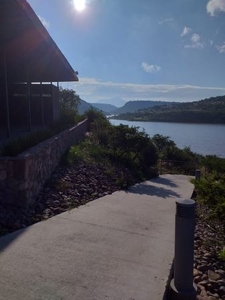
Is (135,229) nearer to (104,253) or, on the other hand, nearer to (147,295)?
(104,253)

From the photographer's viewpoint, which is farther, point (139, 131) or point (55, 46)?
point (139, 131)

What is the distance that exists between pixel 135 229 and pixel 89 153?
5754 mm

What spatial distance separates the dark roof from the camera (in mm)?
6287

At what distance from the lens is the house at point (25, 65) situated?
6.75m

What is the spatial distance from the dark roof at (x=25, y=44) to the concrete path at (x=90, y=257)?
386cm

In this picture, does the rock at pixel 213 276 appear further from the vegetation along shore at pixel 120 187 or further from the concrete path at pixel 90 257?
the concrete path at pixel 90 257

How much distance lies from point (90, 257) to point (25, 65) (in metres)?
9.04

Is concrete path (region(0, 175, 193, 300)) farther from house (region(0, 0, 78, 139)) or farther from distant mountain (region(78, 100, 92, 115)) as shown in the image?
distant mountain (region(78, 100, 92, 115))

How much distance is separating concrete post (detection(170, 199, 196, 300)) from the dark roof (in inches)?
178

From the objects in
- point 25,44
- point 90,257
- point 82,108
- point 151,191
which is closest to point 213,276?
point 90,257

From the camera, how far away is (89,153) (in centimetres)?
1043

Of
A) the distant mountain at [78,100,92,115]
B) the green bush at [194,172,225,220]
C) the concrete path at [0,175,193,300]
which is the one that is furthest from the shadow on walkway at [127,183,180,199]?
the distant mountain at [78,100,92,115]

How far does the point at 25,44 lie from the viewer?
29.1 feet

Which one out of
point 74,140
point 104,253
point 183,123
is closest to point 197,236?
point 104,253
